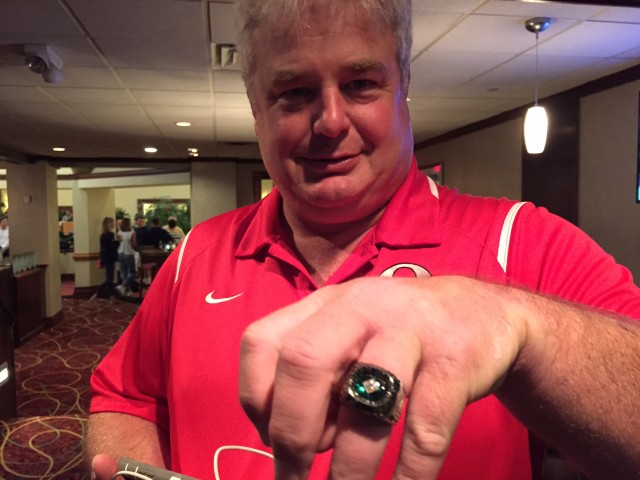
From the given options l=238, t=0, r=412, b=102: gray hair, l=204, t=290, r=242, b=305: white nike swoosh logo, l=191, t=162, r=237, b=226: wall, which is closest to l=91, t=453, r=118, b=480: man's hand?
l=204, t=290, r=242, b=305: white nike swoosh logo

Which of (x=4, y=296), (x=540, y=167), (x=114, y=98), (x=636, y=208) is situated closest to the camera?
(x=636, y=208)

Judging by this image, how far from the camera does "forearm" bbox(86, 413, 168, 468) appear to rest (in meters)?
0.97

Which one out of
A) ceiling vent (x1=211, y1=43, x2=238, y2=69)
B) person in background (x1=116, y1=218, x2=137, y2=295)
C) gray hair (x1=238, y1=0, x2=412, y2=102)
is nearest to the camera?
gray hair (x1=238, y1=0, x2=412, y2=102)

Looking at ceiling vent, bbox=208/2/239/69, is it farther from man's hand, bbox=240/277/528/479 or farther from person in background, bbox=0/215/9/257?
person in background, bbox=0/215/9/257

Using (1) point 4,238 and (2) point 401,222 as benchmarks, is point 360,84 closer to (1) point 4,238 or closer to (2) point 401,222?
(2) point 401,222

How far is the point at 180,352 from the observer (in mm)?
941

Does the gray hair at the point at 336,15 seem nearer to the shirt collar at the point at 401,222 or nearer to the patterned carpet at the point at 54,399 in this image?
the shirt collar at the point at 401,222

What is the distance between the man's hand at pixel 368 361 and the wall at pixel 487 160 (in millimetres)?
5472

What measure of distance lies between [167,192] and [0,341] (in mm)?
14251

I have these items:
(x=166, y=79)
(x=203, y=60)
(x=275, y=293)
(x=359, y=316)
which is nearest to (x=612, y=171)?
(x=203, y=60)

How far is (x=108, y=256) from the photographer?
10.3 metres

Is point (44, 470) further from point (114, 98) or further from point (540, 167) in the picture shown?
point (540, 167)

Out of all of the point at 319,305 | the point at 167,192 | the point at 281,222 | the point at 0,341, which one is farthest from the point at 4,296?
the point at 167,192

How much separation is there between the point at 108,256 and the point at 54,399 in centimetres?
594
